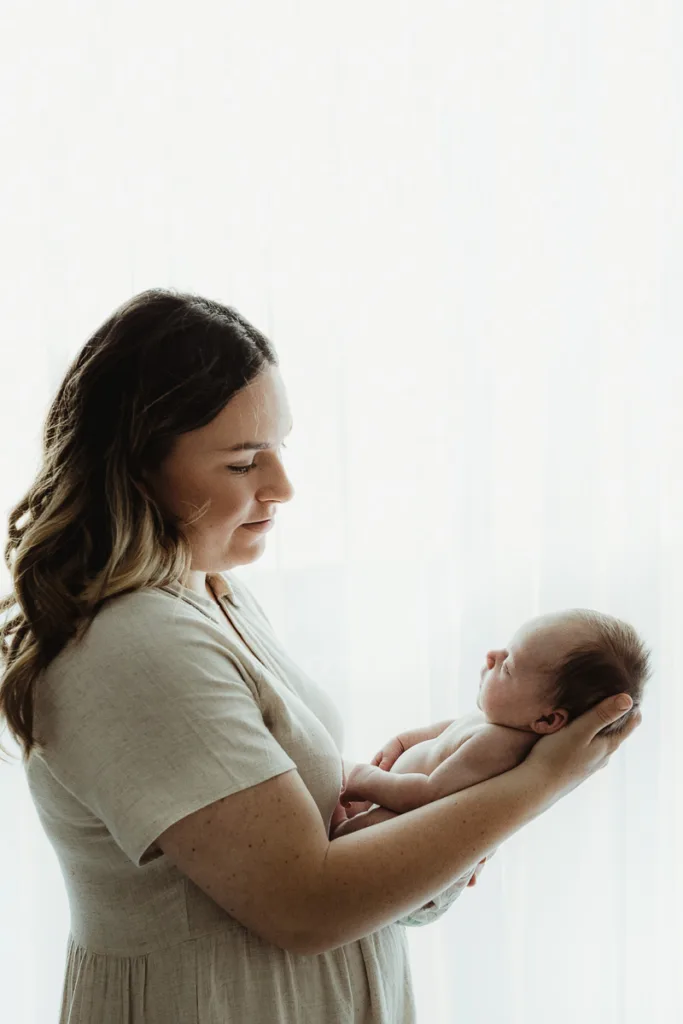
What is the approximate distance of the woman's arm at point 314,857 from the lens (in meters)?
0.93

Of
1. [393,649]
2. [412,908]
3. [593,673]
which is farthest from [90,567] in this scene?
→ [393,649]

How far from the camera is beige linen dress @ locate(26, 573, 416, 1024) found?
94 cm

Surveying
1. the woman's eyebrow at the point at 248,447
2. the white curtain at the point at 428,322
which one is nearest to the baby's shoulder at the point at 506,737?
the woman's eyebrow at the point at 248,447

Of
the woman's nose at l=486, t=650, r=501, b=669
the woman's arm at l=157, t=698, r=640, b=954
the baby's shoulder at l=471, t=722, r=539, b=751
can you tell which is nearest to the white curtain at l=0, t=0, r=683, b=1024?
the woman's nose at l=486, t=650, r=501, b=669

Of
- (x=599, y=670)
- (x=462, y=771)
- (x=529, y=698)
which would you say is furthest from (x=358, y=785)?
(x=599, y=670)

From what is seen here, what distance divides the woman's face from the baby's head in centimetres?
41

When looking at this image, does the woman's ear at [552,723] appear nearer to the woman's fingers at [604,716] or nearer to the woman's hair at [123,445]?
the woman's fingers at [604,716]

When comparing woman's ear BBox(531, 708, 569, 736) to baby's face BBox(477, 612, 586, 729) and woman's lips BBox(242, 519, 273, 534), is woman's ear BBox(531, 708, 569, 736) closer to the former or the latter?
baby's face BBox(477, 612, 586, 729)

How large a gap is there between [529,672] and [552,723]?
75 mm

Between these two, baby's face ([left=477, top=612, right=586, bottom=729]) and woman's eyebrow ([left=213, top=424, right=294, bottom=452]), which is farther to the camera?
baby's face ([left=477, top=612, right=586, bottom=729])

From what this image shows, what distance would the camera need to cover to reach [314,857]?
37.5 inches

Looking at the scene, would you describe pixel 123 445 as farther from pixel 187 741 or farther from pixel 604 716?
pixel 604 716

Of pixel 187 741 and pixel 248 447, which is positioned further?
pixel 248 447

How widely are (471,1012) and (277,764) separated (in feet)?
4.29
